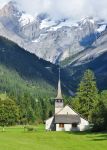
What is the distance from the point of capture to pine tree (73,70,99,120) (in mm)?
142375

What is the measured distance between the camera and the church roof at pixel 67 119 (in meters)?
142

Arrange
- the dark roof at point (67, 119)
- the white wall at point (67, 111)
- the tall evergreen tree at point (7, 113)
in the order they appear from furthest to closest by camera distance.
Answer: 1. the tall evergreen tree at point (7, 113)
2. the white wall at point (67, 111)
3. the dark roof at point (67, 119)

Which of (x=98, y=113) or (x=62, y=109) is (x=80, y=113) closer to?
(x=62, y=109)

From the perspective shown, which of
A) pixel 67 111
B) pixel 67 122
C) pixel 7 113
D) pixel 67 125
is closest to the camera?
pixel 67 122

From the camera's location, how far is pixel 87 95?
144m

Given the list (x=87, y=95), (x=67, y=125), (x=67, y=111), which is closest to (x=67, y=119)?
(x=67, y=125)

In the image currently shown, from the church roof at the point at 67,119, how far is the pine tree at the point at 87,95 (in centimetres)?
322

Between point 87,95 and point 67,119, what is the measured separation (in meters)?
8.93

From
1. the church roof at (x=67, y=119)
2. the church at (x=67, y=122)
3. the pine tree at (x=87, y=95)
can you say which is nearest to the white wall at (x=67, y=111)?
the church at (x=67, y=122)

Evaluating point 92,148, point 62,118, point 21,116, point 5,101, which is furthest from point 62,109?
point 92,148

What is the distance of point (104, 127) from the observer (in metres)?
112

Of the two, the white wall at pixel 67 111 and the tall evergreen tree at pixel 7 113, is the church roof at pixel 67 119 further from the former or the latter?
the tall evergreen tree at pixel 7 113

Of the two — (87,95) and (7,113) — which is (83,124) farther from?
(7,113)

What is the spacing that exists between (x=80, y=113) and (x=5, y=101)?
35945mm
